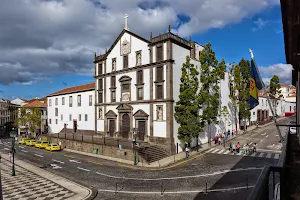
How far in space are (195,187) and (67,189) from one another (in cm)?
→ 1048

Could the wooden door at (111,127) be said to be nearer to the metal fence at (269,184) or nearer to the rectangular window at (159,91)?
the rectangular window at (159,91)

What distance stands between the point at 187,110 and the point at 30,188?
20.8 m

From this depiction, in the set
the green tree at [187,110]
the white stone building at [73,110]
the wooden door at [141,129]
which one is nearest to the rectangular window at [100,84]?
the white stone building at [73,110]

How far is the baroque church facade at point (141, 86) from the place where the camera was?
104ft

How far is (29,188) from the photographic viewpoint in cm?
1798

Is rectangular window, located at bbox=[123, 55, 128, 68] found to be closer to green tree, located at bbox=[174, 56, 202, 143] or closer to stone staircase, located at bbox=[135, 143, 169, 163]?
green tree, located at bbox=[174, 56, 202, 143]

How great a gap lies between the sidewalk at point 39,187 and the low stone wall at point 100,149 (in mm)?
9525

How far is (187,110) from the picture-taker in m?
30.8

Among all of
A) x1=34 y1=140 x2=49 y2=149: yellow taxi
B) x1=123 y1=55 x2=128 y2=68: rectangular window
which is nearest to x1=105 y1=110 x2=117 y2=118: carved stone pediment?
x1=123 y1=55 x2=128 y2=68: rectangular window

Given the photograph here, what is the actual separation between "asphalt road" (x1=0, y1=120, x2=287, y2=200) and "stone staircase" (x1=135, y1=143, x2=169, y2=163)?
3.39m

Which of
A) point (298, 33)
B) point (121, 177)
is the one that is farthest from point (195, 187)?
point (298, 33)

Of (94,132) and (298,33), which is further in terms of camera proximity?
(94,132)

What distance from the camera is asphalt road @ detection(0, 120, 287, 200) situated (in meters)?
16.5

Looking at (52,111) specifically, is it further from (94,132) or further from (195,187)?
(195,187)
